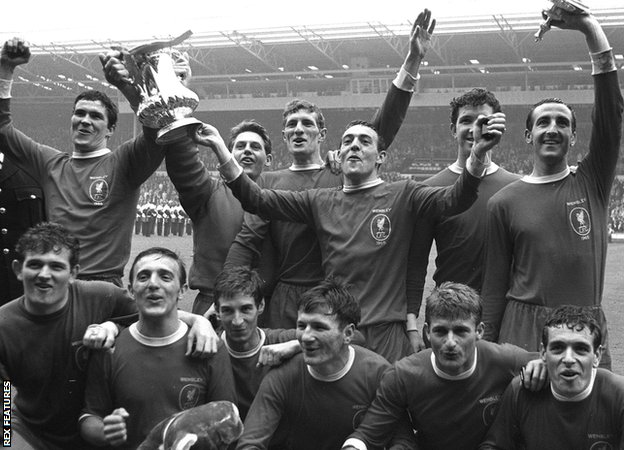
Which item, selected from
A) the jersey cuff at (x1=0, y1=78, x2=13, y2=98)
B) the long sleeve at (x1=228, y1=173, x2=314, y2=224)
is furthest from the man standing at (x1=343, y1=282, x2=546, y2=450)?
the jersey cuff at (x1=0, y1=78, x2=13, y2=98)

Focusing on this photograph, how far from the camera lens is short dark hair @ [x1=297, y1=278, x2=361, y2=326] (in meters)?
3.80

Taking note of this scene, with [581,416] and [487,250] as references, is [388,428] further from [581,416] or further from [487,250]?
[487,250]

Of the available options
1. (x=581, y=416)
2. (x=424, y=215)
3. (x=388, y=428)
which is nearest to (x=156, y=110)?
(x=424, y=215)

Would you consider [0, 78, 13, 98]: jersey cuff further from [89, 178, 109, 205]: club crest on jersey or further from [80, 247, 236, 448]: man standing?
[80, 247, 236, 448]: man standing

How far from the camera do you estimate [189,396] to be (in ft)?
12.2

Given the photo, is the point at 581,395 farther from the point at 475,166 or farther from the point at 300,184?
the point at 300,184

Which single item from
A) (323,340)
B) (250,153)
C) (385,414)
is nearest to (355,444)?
(385,414)

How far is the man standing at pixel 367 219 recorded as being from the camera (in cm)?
423

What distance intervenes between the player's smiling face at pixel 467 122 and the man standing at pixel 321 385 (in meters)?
1.28

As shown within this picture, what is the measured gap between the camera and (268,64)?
37062mm

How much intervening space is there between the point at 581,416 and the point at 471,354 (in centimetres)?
55

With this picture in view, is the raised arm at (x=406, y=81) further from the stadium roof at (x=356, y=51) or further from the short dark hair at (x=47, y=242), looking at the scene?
the stadium roof at (x=356, y=51)

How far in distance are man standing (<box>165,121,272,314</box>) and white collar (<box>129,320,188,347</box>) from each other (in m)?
0.99

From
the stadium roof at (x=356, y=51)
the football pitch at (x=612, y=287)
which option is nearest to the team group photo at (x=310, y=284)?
the football pitch at (x=612, y=287)
